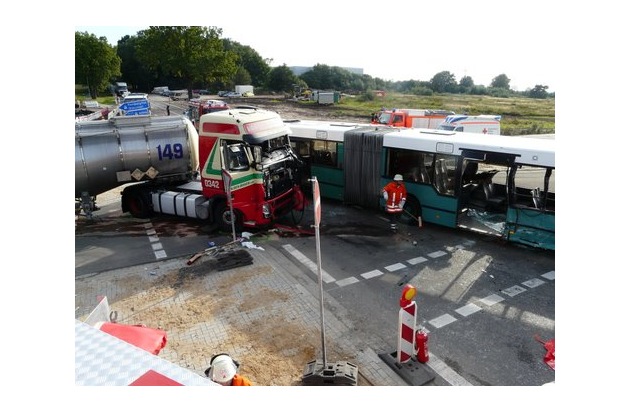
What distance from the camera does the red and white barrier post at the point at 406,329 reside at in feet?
19.7

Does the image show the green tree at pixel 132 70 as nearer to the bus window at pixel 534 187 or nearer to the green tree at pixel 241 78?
the green tree at pixel 241 78

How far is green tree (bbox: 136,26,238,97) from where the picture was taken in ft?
138

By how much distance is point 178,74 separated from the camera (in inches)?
1766

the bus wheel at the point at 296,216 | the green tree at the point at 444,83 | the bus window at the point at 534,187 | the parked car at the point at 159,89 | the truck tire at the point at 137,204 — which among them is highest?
the green tree at the point at 444,83

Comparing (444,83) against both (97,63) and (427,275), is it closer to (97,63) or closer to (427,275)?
(97,63)

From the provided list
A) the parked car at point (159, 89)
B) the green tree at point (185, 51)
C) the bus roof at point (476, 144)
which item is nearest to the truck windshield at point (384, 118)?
the bus roof at point (476, 144)

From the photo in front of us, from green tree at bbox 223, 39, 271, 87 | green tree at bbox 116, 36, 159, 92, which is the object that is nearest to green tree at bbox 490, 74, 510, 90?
green tree at bbox 223, 39, 271, 87

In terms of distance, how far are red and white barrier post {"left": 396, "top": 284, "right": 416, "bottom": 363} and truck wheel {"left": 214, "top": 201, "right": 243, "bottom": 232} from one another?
21.4 feet

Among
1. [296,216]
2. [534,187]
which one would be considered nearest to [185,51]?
[296,216]

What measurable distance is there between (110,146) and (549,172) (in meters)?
11.8

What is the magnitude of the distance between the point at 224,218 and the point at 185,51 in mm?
36440

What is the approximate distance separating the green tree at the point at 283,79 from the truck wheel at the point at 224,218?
75.7 meters

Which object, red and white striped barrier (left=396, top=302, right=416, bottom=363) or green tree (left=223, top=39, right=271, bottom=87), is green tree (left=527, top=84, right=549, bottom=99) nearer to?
green tree (left=223, top=39, right=271, bottom=87)

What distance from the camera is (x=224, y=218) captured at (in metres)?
11.8
